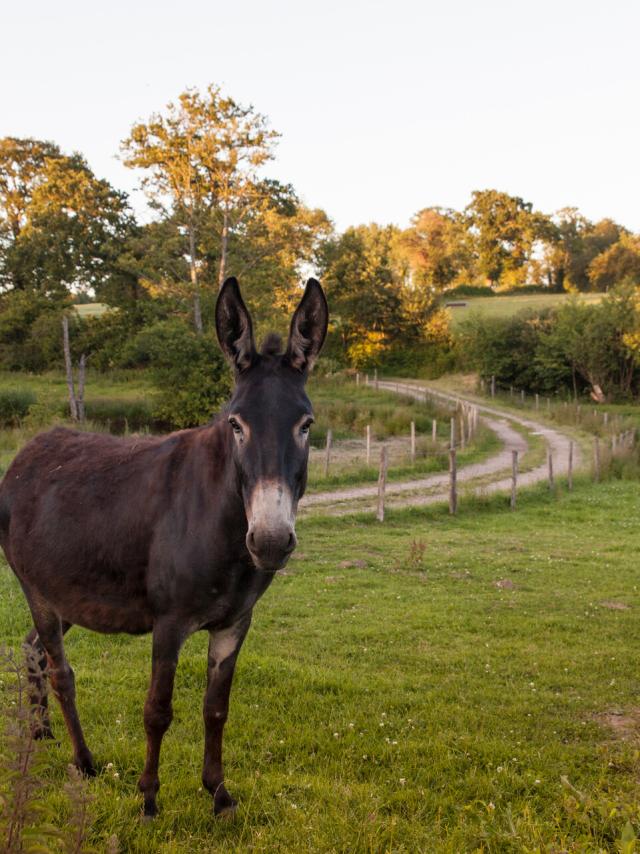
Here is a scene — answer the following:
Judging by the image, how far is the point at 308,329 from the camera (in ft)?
11.3

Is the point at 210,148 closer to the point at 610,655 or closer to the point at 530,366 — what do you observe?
the point at 610,655

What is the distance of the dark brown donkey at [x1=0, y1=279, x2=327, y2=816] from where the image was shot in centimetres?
314

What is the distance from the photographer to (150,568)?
3.64 m

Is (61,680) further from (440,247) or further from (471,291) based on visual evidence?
(440,247)

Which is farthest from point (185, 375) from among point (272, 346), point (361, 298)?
point (361, 298)

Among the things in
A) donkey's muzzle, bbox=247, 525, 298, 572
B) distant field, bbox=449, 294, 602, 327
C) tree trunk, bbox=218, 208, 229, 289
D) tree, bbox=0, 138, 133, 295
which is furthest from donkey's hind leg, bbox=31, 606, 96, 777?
distant field, bbox=449, 294, 602, 327

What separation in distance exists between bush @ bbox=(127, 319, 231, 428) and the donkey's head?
90.8 ft

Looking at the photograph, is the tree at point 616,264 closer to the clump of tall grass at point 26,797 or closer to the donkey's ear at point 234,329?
the donkey's ear at point 234,329

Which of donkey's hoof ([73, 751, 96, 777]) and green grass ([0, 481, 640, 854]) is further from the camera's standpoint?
donkey's hoof ([73, 751, 96, 777])

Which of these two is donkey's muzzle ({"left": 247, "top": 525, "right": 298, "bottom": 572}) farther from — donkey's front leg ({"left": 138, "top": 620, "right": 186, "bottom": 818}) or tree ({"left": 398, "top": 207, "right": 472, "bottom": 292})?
tree ({"left": 398, "top": 207, "right": 472, "bottom": 292})

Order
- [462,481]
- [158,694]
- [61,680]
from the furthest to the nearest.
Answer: [462,481] < [61,680] < [158,694]

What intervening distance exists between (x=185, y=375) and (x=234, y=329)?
2884cm

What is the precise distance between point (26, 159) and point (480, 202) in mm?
61759

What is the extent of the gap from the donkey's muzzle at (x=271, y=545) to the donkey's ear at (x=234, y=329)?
99 cm
